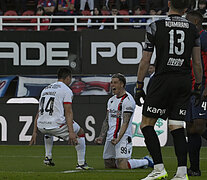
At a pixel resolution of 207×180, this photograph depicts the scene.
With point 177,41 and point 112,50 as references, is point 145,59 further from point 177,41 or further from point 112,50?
point 112,50

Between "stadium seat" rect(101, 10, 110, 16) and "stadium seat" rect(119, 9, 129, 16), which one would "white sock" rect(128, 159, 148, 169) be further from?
"stadium seat" rect(119, 9, 129, 16)

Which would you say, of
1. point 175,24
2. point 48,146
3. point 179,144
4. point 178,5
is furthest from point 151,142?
point 48,146

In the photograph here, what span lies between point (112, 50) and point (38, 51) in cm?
218

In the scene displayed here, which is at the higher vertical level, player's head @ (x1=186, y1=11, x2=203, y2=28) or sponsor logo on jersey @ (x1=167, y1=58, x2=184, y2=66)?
player's head @ (x1=186, y1=11, x2=203, y2=28)

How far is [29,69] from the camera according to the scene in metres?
18.9

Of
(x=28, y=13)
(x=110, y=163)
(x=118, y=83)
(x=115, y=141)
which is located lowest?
(x=110, y=163)

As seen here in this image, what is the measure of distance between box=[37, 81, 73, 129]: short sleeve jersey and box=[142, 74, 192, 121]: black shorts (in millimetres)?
3275

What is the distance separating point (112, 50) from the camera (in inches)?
744

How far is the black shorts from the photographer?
7.28m

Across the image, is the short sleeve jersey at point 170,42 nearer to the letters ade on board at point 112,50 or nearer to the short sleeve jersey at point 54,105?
the short sleeve jersey at point 54,105

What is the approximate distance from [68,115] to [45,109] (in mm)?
556

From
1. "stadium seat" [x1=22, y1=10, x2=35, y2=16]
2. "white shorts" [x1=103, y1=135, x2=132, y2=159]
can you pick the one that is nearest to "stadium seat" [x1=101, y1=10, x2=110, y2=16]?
"stadium seat" [x1=22, y1=10, x2=35, y2=16]

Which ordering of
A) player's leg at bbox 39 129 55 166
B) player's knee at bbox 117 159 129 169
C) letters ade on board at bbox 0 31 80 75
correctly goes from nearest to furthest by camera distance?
player's knee at bbox 117 159 129 169, player's leg at bbox 39 129 55 166, letters ade on board at bbox 0 31 80 75

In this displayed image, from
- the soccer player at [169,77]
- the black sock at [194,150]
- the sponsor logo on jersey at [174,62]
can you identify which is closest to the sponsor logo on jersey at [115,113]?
the black sock at [194,150]
